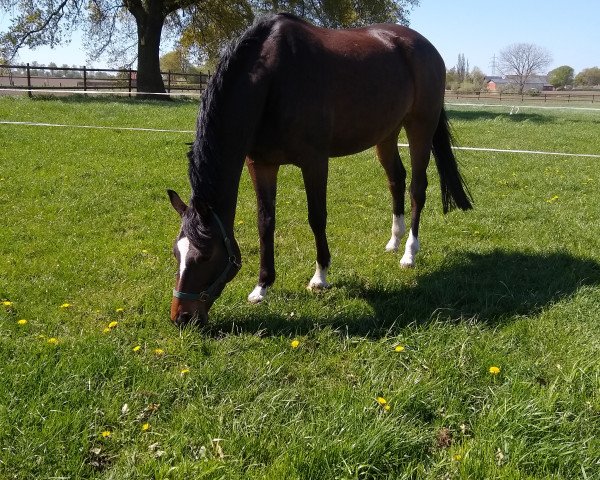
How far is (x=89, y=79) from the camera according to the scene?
34.1 m

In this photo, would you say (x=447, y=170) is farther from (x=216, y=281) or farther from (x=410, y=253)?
(x=216, y=281)

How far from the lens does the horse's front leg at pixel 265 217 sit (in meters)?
3.99

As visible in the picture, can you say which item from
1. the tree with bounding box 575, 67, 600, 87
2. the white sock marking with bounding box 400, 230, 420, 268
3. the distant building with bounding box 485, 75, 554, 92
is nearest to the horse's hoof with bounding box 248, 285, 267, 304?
the white sock marking with bounding box 400, 230, 420, 268

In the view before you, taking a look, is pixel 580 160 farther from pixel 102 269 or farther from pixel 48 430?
pixel 48 430

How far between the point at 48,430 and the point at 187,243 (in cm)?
129

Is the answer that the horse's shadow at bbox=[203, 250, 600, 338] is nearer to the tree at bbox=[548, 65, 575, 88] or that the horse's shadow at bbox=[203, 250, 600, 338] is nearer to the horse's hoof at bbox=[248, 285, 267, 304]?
the horse's hoof at bbox=[248, 285, 267, 304]

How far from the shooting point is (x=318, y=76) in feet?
12.6

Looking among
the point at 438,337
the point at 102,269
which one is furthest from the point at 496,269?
the point at 102,269

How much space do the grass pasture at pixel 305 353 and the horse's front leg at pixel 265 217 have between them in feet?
0.56

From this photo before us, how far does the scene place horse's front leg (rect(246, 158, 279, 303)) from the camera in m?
3.99

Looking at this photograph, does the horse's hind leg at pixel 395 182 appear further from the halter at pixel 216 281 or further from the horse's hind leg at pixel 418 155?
the halter at pixel 216 281

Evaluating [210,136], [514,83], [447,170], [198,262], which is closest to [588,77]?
[514,83]

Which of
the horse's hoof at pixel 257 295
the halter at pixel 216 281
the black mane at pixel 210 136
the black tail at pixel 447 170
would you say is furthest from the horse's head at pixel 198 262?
the black tail at pixel 447 170

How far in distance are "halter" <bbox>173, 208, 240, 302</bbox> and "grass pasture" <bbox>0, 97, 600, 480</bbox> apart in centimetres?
22
